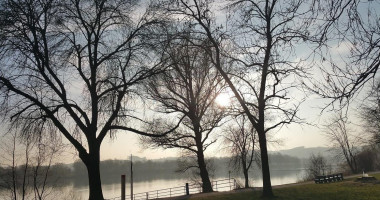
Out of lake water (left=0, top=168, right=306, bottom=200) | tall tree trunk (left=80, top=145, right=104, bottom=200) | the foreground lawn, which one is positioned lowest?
lake water (left=0, top=168, right=306, bottom=200)

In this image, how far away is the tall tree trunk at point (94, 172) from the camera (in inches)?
621

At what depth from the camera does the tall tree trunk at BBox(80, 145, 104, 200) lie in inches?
621

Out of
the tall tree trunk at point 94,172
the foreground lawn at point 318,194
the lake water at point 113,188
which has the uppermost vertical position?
the tall tree trunk at point 94,172

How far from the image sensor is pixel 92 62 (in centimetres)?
1688

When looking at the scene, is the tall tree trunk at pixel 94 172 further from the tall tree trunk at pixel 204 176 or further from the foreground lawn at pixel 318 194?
the tall tree trunk at pixel 204 176

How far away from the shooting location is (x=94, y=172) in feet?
52.2

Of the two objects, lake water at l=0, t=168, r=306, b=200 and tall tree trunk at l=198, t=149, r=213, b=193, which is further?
lake water at l=0, t=168, r=306, b=200

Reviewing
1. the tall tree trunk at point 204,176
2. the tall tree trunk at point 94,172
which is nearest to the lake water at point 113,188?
the tall tree trunk at point 204,176

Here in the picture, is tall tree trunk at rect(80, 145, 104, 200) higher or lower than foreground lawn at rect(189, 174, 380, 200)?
higher

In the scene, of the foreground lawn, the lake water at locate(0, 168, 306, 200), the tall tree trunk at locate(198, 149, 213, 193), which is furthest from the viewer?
the lake water at locate(0, 168, 306, 200)

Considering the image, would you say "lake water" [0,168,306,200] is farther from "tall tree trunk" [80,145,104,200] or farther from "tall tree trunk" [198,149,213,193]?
"tall tree trunk" [80,145,104,200]

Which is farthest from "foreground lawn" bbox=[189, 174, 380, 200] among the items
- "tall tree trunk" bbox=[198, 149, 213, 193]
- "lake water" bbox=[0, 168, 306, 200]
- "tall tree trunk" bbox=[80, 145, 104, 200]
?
"lake water" bbox=[0, 168, 306, 200]

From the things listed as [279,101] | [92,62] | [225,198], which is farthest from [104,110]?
[279,101]

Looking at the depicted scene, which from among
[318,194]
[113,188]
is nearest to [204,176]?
[318,194]
